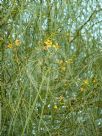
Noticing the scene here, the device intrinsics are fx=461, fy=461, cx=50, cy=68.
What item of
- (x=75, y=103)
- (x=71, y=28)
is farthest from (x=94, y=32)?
(x=75, y=103)

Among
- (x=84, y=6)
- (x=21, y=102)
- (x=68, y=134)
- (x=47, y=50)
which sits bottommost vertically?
(x=68, y=134)

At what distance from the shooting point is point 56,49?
1.20 metres

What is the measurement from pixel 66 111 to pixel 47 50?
0.92ft

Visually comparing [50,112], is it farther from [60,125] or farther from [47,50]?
[47,50]

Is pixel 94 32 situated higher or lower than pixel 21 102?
higher

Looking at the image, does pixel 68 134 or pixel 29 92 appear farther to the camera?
pixel 68 134

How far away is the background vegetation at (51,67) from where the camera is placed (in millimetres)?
1208

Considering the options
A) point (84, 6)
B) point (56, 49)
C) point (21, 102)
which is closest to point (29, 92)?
point (21, 102)

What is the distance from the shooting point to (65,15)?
134cm

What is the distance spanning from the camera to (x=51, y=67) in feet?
3.96

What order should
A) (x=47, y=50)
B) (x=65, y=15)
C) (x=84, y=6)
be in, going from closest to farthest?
(x=47, y=50)
(x=65, y=15)
(x=84, y=6)

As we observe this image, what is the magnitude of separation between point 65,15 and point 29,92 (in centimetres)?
26

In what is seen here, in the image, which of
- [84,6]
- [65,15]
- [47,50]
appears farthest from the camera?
[84,6]

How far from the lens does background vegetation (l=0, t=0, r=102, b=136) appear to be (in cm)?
121
